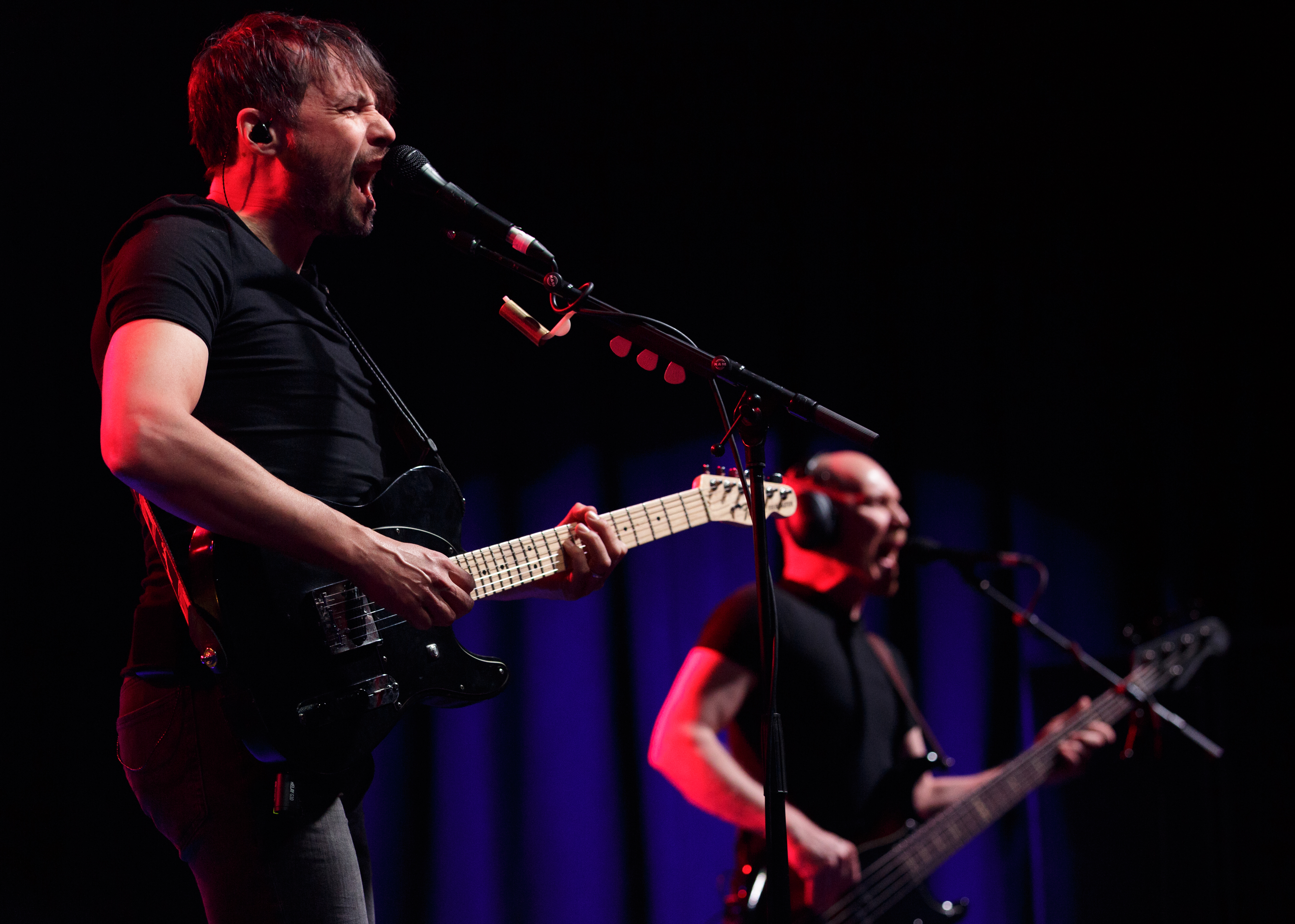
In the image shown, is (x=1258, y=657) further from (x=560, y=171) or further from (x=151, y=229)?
(x=151, y=229)

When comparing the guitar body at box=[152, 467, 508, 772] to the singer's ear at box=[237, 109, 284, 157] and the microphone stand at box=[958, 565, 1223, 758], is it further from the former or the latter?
the microphone stand at box=[958, 565, 1223, 758]

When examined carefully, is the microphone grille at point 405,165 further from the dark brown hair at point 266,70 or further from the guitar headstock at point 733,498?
the guitar headstock at point 733,498

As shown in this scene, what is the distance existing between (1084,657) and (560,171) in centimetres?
276

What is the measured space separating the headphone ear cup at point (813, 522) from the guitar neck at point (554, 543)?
1.40 ft

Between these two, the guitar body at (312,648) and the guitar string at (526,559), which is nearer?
the guitar body at (312,648)

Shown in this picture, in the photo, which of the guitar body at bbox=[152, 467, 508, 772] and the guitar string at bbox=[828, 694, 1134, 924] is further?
the guitar string at bbox=[828, 694, 1134, 924]

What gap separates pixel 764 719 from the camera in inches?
64.0

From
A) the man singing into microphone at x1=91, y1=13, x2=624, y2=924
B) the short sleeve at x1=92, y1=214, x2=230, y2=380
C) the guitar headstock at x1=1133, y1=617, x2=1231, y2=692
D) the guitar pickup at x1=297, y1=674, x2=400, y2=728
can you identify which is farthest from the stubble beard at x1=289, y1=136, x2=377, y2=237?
the guitar headstock at x1=1133, y1=617, x2=1231, y2=692

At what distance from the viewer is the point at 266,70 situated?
1.87 m

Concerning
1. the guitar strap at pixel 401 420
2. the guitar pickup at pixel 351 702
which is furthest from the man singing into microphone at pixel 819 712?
the guitar pickup at pixel 351 702

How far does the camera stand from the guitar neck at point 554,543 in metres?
1.88

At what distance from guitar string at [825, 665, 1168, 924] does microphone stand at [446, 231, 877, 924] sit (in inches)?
50.5

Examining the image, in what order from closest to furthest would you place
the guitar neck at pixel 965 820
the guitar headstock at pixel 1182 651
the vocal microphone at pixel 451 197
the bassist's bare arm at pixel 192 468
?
1. the bassist's bare arm at pixel 192 468
2. the vocal microphone at pixel 451 197
3. the guitar neck at pixel 965 820
4. the guitar headstock at pixel 1182 651

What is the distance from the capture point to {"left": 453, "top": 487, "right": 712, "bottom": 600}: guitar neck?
1.88 meters
